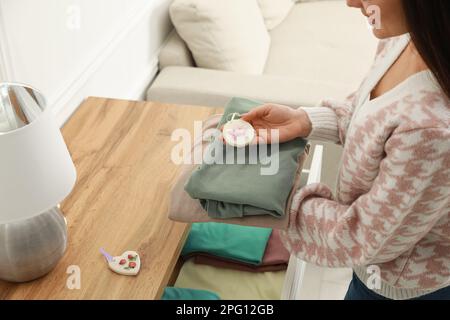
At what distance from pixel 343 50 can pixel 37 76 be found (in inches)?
52.5

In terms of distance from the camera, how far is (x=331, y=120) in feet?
3.47

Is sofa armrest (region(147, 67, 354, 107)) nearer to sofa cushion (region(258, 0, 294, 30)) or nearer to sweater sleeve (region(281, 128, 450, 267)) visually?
sofa cushion (region(258, 0, 294, 30))

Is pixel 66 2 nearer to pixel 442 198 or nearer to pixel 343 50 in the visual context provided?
pixel 442 198

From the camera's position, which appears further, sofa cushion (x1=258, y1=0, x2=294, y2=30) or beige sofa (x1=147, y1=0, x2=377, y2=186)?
sofa cushion (x1=258, y1=0, x2=294, y2=30)

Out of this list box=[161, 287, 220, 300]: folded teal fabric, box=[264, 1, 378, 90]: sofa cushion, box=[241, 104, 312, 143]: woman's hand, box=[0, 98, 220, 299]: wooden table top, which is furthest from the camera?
box=[264, 1, 378, 90]: sofa cushion

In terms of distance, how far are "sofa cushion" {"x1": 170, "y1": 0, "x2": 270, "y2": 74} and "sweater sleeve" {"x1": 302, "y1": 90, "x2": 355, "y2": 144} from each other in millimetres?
804

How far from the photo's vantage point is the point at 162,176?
1.16 meters

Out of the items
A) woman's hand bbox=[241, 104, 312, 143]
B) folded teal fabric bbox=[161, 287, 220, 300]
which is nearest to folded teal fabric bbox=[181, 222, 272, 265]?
folded teal fabric bbox=[161, 287, 220, 300]

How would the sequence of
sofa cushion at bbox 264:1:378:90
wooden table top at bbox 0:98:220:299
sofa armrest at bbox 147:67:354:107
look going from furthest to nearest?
sofa cushion at bbox 264:1:378:90 < sofa armrest at bbox 147:67:354:107 < wooden table top at bbox 0:98:220:299

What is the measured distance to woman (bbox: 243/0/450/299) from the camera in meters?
0.74

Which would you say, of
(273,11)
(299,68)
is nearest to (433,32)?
(299,68)

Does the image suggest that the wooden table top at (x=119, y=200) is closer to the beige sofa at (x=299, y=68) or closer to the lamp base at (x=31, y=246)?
the lamp base at (x=31, y=246)

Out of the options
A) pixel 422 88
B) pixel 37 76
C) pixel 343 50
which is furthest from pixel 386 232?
pixel 343 50
